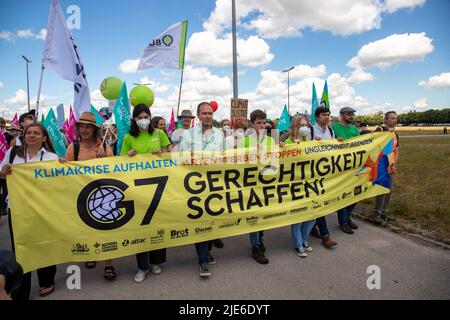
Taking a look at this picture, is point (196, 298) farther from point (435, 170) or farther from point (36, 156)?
point (435, 170)

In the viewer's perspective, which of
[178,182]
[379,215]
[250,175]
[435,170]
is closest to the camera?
[178,182]

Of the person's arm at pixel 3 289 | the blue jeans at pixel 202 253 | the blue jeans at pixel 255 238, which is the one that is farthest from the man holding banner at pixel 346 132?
the person's arm at pixel 3 289

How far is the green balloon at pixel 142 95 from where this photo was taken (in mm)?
9602

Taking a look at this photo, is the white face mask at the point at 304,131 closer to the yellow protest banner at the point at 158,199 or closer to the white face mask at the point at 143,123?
the yellow protest banner at the point at 158,199

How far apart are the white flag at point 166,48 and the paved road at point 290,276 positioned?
23.0 feet

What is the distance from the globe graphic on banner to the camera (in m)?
3.32

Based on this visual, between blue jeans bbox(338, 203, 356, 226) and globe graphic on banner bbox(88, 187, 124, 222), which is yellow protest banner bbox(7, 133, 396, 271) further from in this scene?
blue jeans bbox(338, 203, 356, 226)

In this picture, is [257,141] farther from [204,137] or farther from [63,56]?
[63,56]

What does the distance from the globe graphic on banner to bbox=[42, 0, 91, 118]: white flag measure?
9.07 feet

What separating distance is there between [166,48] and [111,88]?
9.17 ft

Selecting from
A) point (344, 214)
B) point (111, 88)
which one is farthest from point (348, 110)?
point (111, 88)

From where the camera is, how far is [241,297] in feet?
9.92

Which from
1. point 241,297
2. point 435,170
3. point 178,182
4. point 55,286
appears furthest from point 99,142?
point 435,170
